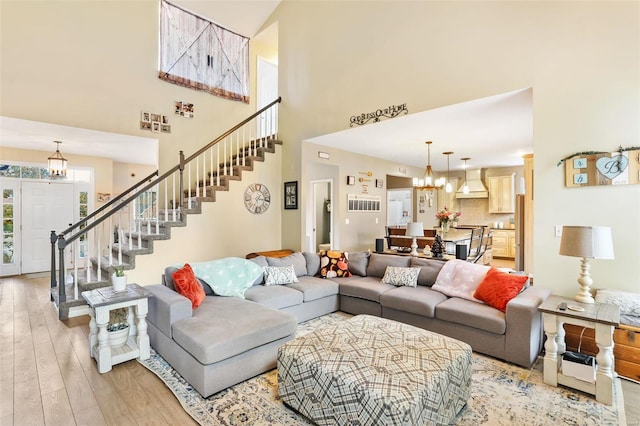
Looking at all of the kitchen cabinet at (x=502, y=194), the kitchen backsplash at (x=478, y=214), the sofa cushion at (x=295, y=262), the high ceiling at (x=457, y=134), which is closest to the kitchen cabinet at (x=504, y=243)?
the kitchen backsplash at (x=478, y=214)

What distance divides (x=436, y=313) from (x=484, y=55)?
3004mm

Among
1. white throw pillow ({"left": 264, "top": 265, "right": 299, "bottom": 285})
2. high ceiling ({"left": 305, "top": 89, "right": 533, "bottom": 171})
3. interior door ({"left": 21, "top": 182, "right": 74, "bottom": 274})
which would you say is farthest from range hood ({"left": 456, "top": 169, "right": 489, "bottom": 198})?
interior door ({"left": 21, "top": 182, "right": 74, "bottom": 274})

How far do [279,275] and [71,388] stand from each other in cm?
227

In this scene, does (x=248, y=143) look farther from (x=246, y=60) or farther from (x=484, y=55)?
(x=484, y=55)

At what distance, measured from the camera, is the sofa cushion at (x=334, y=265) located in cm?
452

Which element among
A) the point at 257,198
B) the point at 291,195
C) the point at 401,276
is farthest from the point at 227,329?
the point at 291,195

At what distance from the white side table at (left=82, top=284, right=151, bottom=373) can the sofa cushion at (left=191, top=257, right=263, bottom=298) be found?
0.65 meters

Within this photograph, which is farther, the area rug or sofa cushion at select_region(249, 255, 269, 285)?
sofa cushion at select_region(249, 255, 269, 285)

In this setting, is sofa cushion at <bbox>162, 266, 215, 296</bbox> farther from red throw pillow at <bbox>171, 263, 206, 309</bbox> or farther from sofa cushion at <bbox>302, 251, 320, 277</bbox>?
sofa cushion at <bbox>302, 251, 320, 277</bbox>

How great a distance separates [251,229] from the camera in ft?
19.0

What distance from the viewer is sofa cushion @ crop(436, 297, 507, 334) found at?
9.34 ft

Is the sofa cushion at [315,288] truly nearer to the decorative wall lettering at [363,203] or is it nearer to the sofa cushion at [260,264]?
the sofa cushion at [260,264]

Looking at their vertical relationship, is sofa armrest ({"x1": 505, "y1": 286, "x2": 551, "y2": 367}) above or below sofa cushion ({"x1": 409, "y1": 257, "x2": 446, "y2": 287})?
below

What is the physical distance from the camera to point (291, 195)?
6.00m
